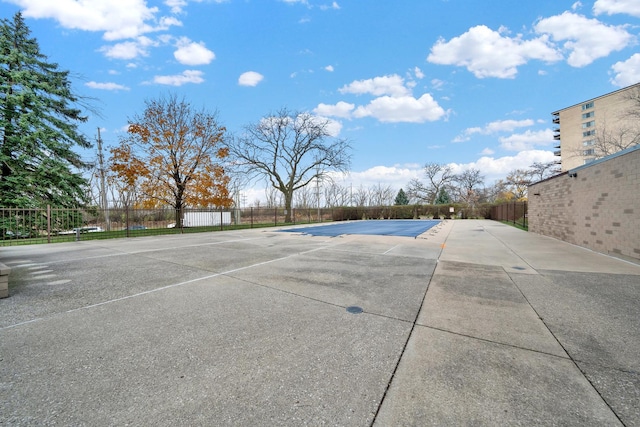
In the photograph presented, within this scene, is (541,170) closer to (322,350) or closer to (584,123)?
(584,123)

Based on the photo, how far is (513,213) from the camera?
2130 centimetres

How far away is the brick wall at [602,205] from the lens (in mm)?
5887

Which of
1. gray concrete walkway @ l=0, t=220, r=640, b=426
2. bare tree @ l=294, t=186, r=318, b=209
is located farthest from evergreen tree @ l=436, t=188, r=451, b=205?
gray concrete walkway @ l=0, t=220, r=640, b=426

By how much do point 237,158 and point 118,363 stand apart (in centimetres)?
2714

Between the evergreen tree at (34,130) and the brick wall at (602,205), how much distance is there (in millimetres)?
22666

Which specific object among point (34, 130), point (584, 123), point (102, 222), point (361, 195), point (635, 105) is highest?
point (584, 123)

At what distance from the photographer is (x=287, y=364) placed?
2.09 metres

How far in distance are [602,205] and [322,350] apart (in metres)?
8.89

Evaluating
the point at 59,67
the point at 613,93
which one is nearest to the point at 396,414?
the point at 59,67

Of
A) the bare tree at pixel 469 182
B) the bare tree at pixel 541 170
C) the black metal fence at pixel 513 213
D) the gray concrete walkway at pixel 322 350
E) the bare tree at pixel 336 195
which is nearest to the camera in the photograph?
the gray concrete walkway at pixel 322 350

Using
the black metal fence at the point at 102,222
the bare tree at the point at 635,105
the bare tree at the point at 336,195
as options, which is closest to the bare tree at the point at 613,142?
the bare tree at the point at 635,105

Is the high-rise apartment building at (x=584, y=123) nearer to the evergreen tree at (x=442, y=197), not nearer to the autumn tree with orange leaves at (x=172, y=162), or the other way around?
the evergreen tree at (x=442, y=197)

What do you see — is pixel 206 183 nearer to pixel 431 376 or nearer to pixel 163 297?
pixel 163 297

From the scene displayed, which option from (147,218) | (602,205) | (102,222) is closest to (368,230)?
(602,205)
